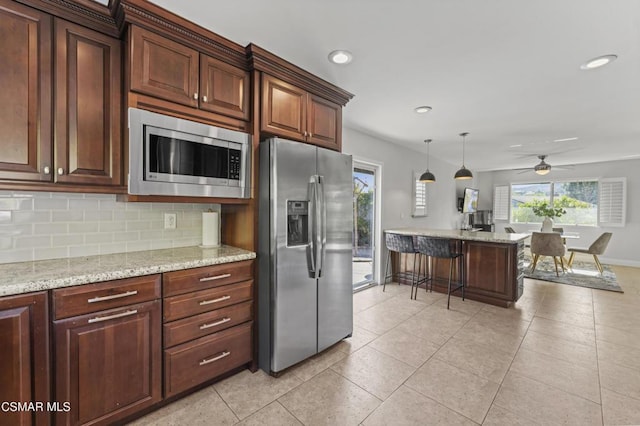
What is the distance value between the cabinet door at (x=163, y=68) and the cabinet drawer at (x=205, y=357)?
5.37 ft

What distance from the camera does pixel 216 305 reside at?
1.95 meters

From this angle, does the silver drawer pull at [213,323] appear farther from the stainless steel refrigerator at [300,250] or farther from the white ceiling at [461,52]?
the white ceiling at [461,52]

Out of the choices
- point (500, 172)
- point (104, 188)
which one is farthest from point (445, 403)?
point (500, 172)

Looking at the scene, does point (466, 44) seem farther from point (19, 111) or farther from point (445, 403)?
point (19, 111)

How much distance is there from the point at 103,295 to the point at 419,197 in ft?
18.1

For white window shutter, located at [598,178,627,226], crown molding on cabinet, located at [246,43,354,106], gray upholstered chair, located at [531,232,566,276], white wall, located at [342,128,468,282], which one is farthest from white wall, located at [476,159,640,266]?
crown molding on cabinet, located at [246,43,354,106]

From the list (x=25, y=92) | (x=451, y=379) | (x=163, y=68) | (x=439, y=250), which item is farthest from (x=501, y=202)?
(x=25, y=92)

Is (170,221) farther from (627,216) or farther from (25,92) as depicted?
(627,216)

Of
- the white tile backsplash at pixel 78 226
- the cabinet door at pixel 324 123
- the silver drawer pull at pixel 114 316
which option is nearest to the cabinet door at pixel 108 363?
the silver drawer pull at pixel 114 316

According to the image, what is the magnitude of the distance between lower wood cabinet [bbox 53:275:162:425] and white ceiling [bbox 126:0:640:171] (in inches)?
71.1

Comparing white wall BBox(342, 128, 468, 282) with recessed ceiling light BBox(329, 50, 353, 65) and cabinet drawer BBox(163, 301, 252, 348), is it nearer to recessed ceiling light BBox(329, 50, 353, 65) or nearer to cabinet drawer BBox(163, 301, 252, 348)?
recessed ceiling light BBox(329, 50, 353, 65)

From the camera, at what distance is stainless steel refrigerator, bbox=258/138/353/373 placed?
2100mm

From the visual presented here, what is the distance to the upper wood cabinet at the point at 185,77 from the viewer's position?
1703 millimetres

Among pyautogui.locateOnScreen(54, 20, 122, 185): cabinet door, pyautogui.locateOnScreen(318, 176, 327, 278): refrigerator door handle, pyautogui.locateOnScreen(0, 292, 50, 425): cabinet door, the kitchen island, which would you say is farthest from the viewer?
the kitchen island
